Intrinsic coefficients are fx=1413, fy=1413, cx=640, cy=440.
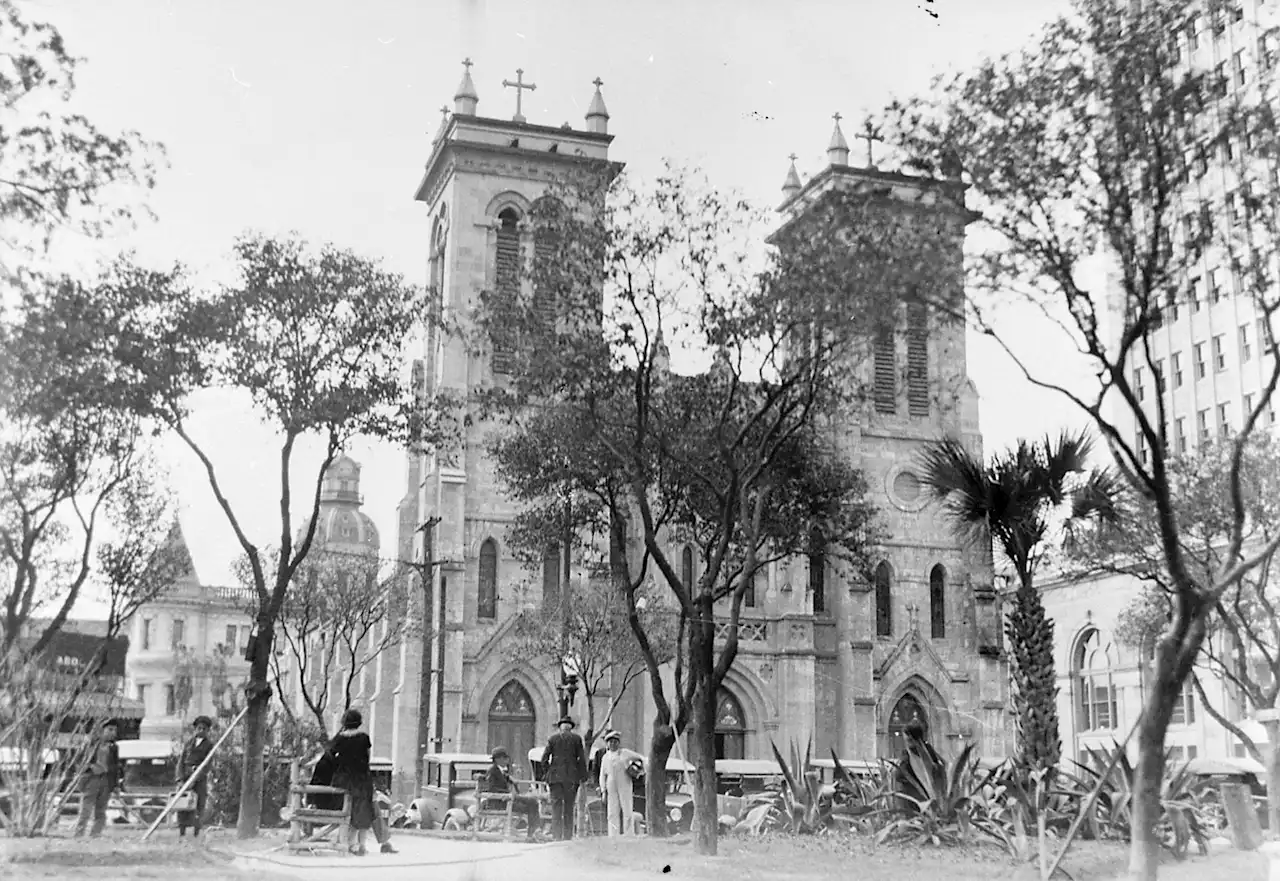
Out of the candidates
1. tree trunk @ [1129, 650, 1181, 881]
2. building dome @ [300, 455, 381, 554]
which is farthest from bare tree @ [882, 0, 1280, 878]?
building dome @ [300, 455, 381, 554]

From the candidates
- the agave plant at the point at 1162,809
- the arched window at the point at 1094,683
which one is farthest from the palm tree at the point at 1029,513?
the arched window at the point at 1094,683

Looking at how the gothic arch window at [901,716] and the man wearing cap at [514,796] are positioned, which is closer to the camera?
the man wearing cap at [514,796]

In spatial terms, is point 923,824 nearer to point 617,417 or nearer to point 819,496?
point 617,417

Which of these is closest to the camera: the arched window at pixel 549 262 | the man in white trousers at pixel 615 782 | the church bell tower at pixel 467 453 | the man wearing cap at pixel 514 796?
the man in white trousers at pixel 615 782

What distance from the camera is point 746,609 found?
47500mm

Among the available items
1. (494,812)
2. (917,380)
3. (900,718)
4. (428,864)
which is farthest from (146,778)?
(917,380)

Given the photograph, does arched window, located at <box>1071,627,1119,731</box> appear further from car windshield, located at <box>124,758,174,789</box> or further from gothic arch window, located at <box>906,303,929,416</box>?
car windshield, located at <box>124,758,174,789</box>

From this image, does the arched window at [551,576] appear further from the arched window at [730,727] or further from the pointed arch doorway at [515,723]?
the arched window at [730,727]

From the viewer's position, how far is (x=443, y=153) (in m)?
48.3

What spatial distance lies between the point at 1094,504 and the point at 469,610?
27924 millimetres

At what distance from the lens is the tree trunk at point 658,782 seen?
18.7 metres

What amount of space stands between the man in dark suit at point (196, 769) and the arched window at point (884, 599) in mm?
32285

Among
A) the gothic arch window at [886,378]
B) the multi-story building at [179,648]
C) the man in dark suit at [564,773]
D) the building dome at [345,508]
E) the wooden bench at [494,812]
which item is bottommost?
the wooden bench at [494,812]

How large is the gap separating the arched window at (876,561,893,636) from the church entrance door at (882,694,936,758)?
238cm
